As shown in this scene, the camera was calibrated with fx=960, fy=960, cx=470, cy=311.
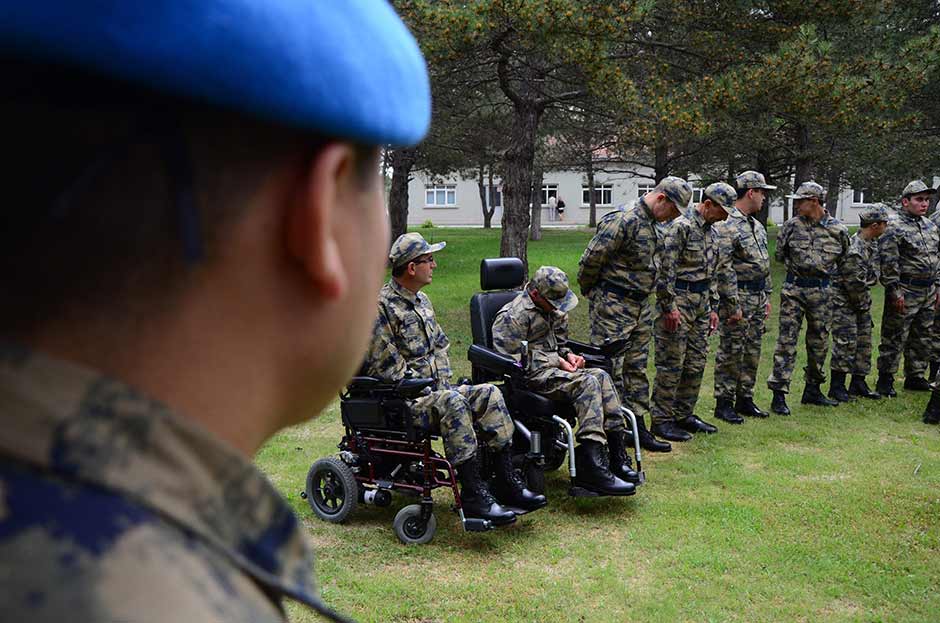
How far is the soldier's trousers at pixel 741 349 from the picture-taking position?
8.45 m

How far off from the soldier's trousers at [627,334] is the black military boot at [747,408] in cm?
149

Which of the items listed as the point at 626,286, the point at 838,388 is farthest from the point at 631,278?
the point at 838,388

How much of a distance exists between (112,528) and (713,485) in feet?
20.9

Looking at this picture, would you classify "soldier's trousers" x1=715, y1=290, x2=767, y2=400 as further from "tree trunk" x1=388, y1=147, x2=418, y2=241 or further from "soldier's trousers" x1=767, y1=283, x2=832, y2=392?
"tree trunk" x1=388, y1=147, x2=418, y2=241

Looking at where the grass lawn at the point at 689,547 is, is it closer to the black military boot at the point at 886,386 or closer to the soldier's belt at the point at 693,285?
the soldier's belt at the point at 693,285

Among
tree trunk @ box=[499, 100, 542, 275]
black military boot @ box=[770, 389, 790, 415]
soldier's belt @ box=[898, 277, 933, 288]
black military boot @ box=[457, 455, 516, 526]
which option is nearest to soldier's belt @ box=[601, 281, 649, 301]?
black military boot @ box=[770, 389, 790, 415]

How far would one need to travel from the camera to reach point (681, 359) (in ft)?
25.7

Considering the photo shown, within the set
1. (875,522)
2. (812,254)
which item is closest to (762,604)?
(875,522)

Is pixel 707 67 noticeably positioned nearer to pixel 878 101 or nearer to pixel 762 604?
pixel 878 101

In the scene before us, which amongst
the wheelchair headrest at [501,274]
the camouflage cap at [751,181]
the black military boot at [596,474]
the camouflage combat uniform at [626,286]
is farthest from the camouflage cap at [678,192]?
the black military boot at [596,474]

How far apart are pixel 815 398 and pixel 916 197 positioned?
2.44 meters

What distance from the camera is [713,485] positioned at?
21.3ft

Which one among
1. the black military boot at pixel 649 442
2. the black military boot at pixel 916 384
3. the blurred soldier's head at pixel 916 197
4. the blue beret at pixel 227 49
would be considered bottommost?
the black military boot at pixel 916 384

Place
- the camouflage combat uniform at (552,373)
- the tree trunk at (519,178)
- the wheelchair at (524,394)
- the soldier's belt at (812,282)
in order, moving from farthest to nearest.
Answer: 1. the tree trunk at (519,178)
2. the soldier's belt at (812,282)
3. the camouflage combat uniform at (552,373)
4. the wheelchair at (524,394)
